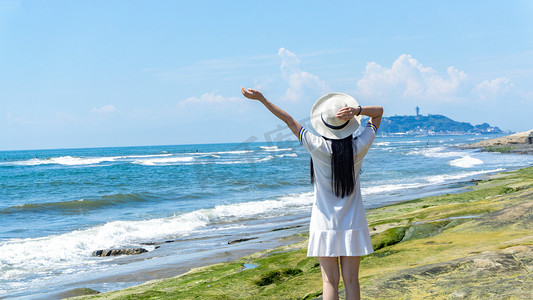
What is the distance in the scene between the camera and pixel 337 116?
11.1ft

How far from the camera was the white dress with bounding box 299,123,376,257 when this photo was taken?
134 inches

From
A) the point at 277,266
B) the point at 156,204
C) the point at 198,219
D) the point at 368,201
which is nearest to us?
the point at 277,266

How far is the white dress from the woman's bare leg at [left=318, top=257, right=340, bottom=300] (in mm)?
83

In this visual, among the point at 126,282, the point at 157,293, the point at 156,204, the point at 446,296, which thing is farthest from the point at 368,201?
the point at 446,296

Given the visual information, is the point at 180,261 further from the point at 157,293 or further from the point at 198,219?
the point at 198,219

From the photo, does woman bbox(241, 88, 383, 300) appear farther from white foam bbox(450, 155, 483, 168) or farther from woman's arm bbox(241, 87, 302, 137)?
white foam bbox(450, 155, 483, 168)

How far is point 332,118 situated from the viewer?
3422 millimetres

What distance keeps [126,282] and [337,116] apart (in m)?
6.91

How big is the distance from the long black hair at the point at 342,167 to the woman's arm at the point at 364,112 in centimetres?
17

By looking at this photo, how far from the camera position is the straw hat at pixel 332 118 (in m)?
3.43

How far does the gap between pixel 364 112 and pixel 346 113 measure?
8.3 inches

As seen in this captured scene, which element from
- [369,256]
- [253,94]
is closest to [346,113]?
[253,94]

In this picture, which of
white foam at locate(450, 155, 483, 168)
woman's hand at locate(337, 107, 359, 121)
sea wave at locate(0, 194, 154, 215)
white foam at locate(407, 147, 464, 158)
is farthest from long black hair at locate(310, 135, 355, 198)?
white foam at locate(407, 147, 464, 158)

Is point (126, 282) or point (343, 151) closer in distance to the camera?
point (343, 151)
